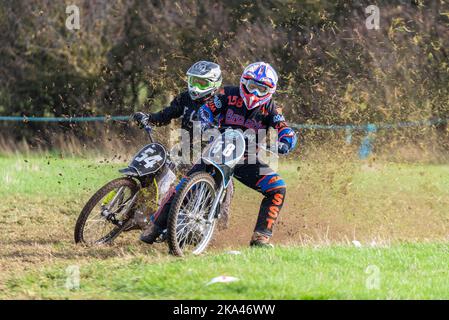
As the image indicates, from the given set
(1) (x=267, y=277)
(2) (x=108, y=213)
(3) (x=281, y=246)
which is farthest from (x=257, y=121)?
(1) (x=267, y=277)

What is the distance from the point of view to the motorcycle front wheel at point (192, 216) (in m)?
9.47

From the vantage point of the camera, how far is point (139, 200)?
34.3ft

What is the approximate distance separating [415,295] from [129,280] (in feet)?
7.92

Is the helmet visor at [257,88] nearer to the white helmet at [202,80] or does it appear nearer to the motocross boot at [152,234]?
the white helmet at [202,80]

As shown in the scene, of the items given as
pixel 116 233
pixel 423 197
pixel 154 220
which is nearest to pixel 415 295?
pixel 154 220

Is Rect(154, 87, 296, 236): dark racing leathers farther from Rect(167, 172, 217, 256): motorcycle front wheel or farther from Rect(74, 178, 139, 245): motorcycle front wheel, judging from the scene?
Rect(74, 178, 139, 245): motorcycle front wheel

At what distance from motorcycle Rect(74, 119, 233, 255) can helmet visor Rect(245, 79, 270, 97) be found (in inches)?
31.5

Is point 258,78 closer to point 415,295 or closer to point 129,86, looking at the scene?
point 415,295

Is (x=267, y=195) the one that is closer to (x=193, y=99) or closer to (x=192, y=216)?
(x=192, y=216)

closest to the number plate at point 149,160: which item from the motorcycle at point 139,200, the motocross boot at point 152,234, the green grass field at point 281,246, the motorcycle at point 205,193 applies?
the motorcycle at point 139,200

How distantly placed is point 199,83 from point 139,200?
1.54m

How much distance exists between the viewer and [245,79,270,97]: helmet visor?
10211 millimetres
